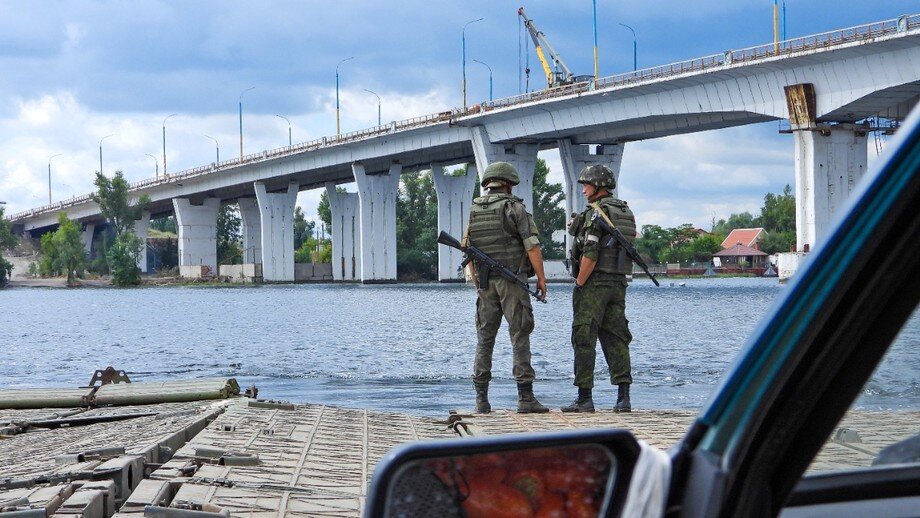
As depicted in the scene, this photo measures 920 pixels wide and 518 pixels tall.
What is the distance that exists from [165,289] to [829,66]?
67842mm

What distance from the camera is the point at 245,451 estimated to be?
24.2 ft

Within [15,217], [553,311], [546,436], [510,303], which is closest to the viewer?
[546,436]

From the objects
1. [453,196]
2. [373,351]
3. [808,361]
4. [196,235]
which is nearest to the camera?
[808,361]

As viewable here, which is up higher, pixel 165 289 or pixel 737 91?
pixel 737 91

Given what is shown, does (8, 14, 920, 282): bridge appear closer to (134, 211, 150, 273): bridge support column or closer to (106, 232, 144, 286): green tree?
(134, 211, 150, 273): bridge support column

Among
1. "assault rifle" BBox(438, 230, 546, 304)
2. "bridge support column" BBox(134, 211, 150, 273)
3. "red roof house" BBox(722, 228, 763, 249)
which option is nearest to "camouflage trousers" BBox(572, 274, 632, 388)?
"assault rifle" BBox(438, 230, 546, 304)

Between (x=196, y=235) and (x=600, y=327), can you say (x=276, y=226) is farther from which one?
(x=600, y=327)

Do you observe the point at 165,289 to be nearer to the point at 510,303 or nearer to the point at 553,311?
the point at 553,311

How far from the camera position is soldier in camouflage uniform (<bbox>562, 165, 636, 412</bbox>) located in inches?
398

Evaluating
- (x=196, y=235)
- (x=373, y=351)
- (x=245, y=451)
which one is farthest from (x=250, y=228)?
(x=245, y=451)

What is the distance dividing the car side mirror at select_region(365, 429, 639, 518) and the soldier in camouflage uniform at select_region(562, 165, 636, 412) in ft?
28.0

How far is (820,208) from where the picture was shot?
48.6m

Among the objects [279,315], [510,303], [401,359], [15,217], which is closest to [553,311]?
[279,315]

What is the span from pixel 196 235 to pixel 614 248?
9599cm
